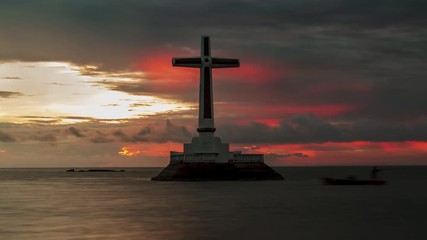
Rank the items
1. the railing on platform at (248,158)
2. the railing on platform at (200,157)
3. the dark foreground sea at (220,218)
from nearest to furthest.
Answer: the dark foreground sea at (220,218) → the railing on platform at (200,157) → the railing on platform at (248,158)

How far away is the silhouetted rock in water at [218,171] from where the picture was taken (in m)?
106

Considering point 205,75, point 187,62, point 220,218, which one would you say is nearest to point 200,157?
point 205,75

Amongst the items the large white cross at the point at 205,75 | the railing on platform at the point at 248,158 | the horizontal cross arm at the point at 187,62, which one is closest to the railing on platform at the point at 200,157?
the large white cross at the point at 205,75

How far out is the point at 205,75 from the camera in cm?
10438

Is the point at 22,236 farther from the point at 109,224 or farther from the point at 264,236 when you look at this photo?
the point at 264,236

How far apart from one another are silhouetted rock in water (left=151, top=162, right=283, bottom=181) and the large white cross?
6.69m

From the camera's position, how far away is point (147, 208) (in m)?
65.2

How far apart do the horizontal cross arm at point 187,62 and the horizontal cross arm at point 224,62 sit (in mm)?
2515

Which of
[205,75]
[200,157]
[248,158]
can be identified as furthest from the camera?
[248,158]

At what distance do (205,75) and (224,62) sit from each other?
4.46 meters

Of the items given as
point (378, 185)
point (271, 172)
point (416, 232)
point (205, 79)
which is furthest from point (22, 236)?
point (378, 185)

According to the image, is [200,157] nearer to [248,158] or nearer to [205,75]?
[248,158]

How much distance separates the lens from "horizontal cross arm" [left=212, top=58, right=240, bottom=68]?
348ft

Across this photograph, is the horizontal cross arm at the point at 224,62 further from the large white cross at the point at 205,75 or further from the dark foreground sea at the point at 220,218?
the dark foreground sea at the point at 220,218
